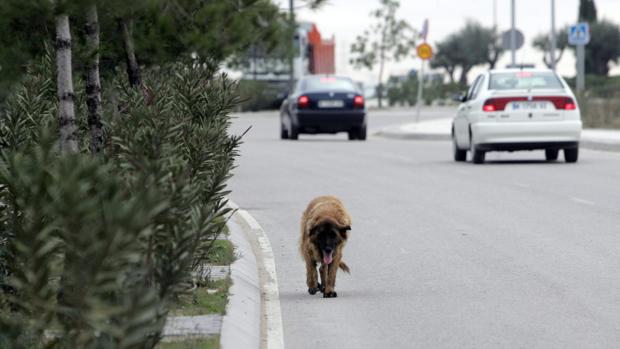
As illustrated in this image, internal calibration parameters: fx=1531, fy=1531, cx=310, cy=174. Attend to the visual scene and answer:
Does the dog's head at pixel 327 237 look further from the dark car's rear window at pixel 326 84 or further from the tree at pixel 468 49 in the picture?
the tree at pixel 468 49

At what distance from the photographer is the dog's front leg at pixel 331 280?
9930 mm

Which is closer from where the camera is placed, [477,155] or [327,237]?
[327,237]

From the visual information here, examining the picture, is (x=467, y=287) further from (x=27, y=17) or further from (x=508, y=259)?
(x=27, y=17)

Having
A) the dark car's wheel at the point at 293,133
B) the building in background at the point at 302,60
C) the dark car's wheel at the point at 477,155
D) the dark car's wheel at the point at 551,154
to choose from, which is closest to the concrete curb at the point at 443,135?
the dark car's wheel at the point at 293,133

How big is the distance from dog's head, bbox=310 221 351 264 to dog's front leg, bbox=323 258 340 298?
0.07 m

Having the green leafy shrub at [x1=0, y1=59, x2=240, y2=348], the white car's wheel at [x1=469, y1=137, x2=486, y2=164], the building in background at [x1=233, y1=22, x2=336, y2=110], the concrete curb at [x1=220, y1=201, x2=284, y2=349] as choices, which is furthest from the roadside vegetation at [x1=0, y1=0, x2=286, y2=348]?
the building in background at [x1=233, y1=22, x2=336, y2=110]

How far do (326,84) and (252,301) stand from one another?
26.9 metres

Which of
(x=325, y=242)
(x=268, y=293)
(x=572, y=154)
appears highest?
(x=325, y=242)

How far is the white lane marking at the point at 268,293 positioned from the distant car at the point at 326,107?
2038 cm

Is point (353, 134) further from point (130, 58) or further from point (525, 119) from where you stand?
point (130, 58)

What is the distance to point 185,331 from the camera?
7703mm

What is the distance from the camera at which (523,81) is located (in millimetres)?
24547

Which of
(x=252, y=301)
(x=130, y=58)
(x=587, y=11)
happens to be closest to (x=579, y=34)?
(x=130, y=58)

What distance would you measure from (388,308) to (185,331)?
2114mm
